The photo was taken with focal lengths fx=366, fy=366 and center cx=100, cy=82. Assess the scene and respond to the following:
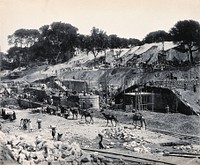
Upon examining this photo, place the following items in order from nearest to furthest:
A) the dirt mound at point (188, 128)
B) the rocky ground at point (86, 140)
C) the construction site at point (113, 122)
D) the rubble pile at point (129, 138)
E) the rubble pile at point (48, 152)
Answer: the rubble pile at point (48, 152) → the rocky ground at point (86, 140) → the construction site at point (113, 122) → the rubble pile at point (129, 138) → the dirt mound at point (188, 128)

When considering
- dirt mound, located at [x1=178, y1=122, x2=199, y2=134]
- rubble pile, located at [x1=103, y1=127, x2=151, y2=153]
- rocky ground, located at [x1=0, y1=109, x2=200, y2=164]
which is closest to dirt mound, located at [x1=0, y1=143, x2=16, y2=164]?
rocky ground, located at [x1=0, y1=109, x2=200, y2=164]

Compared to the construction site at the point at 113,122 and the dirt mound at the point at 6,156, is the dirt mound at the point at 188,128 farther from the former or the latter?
the dirt mound at the point at 6,156

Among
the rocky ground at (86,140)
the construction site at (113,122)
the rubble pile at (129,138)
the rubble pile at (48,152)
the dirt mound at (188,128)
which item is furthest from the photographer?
the dirt mound at (188,128)

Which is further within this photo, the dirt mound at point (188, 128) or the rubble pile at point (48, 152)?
the dirt mound at point (188, 128)

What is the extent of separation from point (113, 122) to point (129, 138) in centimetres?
136

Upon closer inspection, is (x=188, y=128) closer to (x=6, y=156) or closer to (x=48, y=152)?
(x=48, y=152)

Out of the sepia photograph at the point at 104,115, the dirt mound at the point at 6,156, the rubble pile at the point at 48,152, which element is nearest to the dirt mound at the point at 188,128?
the sepia photograph at the point at 104,115

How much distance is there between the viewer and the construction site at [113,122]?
18.1 ft

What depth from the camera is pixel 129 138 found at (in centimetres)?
636

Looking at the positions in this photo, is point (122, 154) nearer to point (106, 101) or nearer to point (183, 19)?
point (183, 19)

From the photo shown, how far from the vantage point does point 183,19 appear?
5.98 metres

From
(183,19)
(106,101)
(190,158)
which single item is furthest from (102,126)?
(106,101)

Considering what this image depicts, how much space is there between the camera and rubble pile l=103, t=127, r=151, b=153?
5961mm

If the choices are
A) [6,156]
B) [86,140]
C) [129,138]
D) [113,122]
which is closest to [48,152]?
[6,156]
